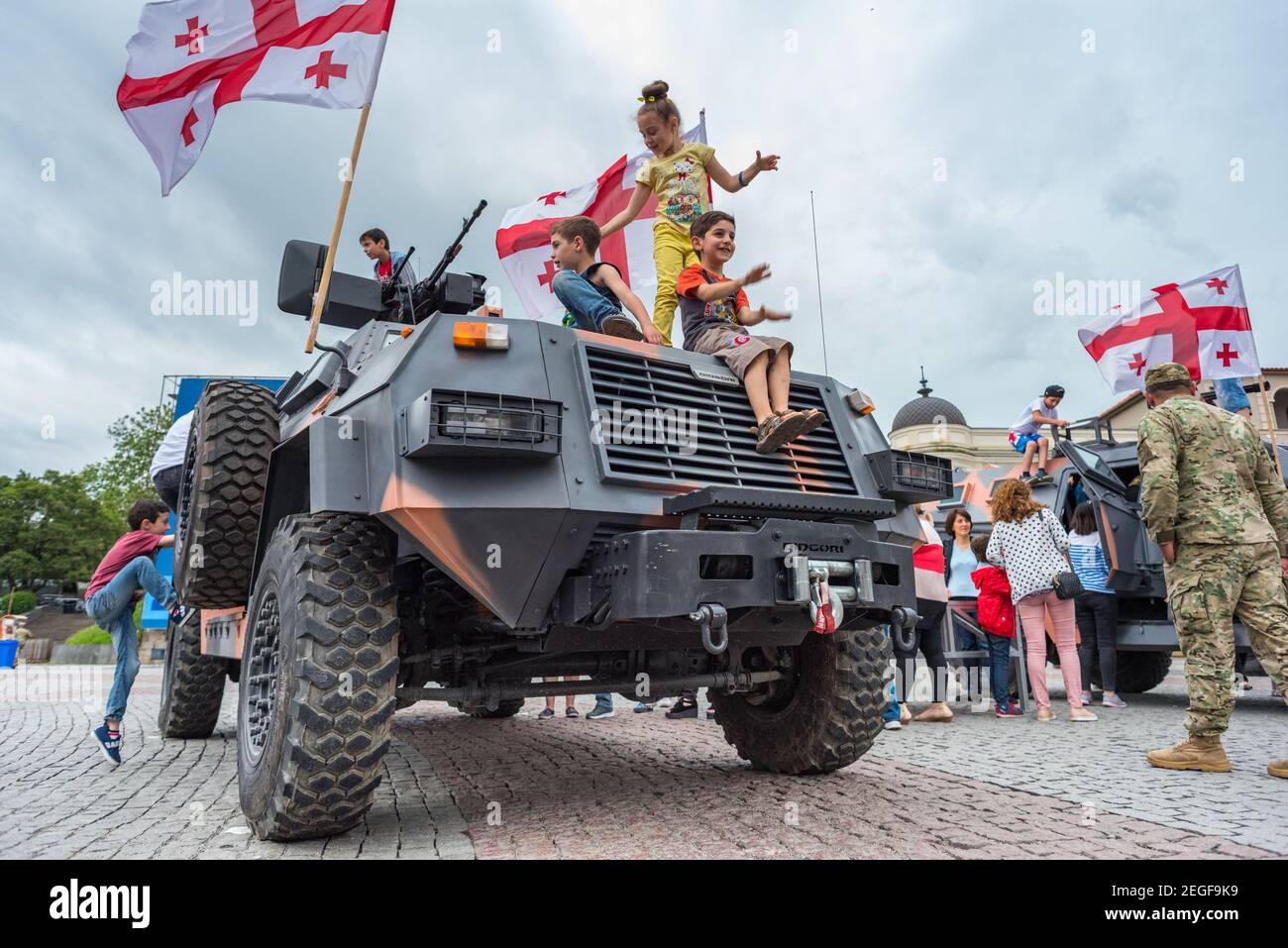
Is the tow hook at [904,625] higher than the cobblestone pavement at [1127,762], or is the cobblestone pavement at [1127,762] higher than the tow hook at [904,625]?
the tow hook at [904,625]

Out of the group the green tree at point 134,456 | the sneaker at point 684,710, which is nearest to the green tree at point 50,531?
the green tree at point 134,456

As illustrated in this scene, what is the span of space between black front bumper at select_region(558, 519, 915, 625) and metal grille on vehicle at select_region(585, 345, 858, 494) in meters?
0.34

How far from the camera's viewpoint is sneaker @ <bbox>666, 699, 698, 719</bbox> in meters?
7.14

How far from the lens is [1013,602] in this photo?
698 centimetres

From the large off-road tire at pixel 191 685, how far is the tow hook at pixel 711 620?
4.19m

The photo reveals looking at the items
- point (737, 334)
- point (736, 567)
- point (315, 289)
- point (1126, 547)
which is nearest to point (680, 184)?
point (737, 334)

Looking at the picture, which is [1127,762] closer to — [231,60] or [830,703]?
[830,703]

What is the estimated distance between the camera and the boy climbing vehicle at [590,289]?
391cm

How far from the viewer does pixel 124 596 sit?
5.48 metres

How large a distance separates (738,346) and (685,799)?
1955 mm

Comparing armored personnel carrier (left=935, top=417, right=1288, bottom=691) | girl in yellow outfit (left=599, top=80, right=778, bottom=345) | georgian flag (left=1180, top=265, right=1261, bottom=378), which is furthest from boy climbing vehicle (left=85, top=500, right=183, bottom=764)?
georgian flag (left=1180, top=265, right=1261, bottom=378)

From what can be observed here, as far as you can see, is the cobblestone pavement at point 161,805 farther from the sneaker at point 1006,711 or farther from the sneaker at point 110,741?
the sneaker at point 1006,711

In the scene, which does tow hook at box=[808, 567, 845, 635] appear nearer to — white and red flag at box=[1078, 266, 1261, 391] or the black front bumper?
the black front bumper
